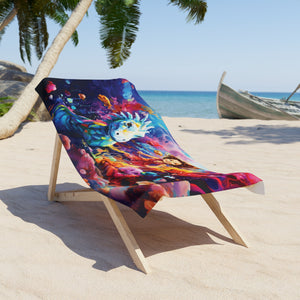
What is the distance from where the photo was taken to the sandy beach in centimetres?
190

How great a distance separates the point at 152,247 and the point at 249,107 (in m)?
10.2

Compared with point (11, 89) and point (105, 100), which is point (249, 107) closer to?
point (11, 89)

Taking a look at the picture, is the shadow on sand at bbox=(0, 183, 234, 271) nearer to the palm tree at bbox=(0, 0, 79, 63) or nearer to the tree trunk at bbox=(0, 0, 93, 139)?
the tree trunk at bbox=(0, 0, 93, 139)

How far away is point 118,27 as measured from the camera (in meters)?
9.11

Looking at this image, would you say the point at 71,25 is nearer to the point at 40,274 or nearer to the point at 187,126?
the point at 187,126

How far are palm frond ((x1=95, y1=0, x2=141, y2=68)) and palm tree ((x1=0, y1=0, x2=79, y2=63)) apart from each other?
81.9 inches

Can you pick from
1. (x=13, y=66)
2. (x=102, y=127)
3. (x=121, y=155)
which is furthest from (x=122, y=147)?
(x=13, y=66)

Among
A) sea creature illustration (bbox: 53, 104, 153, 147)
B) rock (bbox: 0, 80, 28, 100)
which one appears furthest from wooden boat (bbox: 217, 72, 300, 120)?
sea creature illustration (bbox: 53, 104, 153, 147)

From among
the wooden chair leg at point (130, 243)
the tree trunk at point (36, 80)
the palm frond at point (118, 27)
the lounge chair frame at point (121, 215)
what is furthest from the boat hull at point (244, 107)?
the wooden chair leg at point (130, 243)

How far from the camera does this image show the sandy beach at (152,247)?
190cm

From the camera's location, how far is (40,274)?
1999 millimetres

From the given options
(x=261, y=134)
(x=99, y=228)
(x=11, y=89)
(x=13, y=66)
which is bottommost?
(x=13, y=66)

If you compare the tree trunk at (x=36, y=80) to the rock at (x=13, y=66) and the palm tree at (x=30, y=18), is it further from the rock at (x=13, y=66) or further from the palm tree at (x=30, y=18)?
the rock at (x=13, y=66)

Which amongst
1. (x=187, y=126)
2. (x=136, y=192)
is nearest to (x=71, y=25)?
(x=187, y=126)
